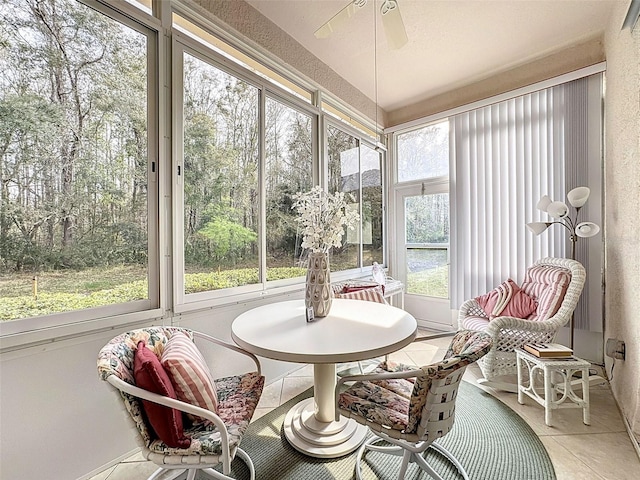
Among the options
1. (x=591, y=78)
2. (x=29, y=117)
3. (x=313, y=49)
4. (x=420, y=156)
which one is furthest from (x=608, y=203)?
(x=29, y=117)

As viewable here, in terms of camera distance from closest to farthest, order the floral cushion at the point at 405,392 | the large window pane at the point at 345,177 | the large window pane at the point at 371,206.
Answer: the floral cushion at the point at 405,392
the large window pane at the point at 345,177
the large window pane at the point at 371,206

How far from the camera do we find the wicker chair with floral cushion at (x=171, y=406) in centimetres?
97

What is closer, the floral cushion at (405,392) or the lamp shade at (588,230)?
the floral cushion at (405,392)

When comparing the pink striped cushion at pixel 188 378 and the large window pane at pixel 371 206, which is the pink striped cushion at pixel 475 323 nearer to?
the large window pane at pixel 371 206

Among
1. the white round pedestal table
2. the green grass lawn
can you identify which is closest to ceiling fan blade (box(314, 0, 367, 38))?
the white round pedestal table

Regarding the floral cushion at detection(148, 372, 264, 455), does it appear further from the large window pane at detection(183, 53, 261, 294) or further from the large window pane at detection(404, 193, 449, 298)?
the large window pane at detection(404, 193, 449, 298)

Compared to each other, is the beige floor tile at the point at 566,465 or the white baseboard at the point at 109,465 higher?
the white baseboard at the point at 109,465

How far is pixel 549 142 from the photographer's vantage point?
2.91 meters

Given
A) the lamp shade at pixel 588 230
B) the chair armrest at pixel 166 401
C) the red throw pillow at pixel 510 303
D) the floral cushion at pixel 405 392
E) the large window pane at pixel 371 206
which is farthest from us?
the large window pane at pixel 371 206

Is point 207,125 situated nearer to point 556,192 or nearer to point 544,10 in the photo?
point 544,10

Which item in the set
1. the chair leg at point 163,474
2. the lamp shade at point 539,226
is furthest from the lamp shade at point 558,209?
the chair leg at point 163,474

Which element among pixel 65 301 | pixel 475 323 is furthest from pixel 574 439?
pixel 65 301

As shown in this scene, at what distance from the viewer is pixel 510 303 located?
8.92 ft

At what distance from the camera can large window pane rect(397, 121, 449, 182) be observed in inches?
146
